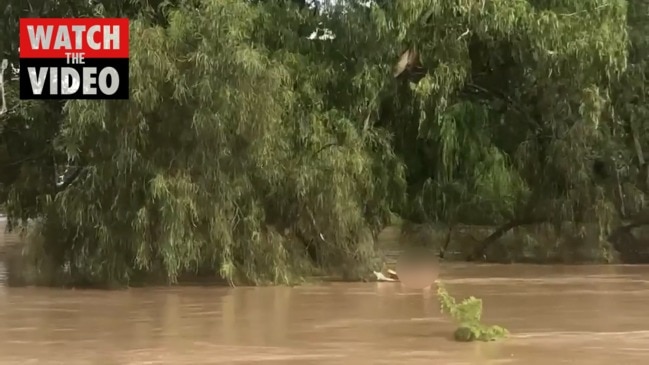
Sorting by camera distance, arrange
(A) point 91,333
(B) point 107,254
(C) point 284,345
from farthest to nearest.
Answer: (B) point 107,254, (A) point 91,333, (C) point 284,345

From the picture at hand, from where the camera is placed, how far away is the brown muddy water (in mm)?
10227

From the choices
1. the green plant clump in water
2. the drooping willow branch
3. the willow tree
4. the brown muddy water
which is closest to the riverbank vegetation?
the willow tree

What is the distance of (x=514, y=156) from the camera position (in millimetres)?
20062

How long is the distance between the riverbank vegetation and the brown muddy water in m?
0.87

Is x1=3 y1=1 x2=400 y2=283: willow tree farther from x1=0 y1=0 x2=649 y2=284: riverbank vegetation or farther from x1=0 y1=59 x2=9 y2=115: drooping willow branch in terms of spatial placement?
x1=0 y1=59 x2=9 y2=115: drooping willow branch

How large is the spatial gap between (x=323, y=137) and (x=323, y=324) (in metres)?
4.57

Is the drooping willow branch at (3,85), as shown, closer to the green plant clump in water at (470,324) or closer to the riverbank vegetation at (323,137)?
the riverbank vegetation at (323,137)

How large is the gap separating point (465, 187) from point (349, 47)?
442cm

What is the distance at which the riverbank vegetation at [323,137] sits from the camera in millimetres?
15188

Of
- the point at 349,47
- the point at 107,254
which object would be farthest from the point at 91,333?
the point at 349,47

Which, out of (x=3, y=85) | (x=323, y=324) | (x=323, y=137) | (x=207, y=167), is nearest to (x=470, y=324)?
(x=323, y=324)

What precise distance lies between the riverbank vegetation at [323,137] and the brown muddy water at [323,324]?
0.87 meters

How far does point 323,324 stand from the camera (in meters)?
12.5

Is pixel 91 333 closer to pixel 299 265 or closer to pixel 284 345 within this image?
pixel 284 345
